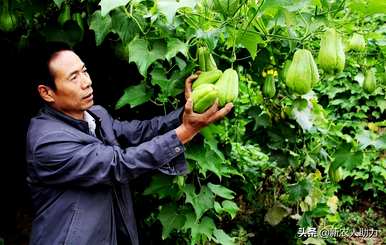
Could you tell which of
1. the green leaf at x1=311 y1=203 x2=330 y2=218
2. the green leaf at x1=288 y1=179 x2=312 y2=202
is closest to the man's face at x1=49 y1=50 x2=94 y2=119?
the green leaf at x1=288 y1=179 x2=312 y2=202

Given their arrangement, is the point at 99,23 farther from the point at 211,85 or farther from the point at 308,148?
the point at 308,148

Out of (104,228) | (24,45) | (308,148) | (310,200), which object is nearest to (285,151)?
(308,148)

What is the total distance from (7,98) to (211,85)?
222 cm

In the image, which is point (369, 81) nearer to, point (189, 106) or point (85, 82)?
point (189, 106)

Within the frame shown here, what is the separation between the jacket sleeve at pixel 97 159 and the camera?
2.09 meters

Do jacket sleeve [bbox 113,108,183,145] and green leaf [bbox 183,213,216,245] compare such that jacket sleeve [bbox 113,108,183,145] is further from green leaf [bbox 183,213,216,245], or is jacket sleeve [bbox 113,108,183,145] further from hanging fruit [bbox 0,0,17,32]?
hanging fruit [bbox 0,0,17,32]

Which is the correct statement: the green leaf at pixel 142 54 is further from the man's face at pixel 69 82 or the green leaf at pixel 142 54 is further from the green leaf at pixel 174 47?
the man's face at pixel 69 82

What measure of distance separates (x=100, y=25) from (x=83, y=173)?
655 millimetres

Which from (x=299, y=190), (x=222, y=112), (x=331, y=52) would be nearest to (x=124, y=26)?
(x=222, y=112)

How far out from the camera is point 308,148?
3.58 metres

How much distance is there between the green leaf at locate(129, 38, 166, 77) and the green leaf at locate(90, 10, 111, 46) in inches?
7.5

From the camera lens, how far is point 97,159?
2084 mm

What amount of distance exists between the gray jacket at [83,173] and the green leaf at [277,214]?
65.9 inches

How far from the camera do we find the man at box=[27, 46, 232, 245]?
2102mm
